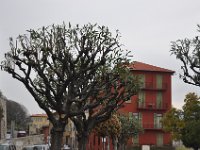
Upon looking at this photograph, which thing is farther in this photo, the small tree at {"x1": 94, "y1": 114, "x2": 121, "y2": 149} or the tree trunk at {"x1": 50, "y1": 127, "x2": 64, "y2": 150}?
the small tree at {"x1": 94, "y1": 114, "x2": 121, "y2": 149}

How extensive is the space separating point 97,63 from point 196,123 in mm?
43012

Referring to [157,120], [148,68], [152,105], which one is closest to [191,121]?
[157,120]

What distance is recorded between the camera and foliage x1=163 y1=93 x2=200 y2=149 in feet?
235

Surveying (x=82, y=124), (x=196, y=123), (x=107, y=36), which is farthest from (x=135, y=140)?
(x=107, y=36)

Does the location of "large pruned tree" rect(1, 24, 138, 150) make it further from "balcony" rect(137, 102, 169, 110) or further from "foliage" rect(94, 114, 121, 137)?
"balcony" rect(137, 102, 169, 110)

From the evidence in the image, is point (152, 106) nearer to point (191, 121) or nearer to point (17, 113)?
point (191, 121)

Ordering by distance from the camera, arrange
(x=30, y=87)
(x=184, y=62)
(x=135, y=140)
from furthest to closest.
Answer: (x=135, y=140) → (x=184, y=62) → (x=30, y=87)

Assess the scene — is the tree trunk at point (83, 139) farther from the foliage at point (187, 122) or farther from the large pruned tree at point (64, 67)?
the foliage at point (187, 122)

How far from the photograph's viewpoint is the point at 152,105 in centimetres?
9650

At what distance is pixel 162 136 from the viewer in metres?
95.0

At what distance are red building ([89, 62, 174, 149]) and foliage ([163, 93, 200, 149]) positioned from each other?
13.3 meters

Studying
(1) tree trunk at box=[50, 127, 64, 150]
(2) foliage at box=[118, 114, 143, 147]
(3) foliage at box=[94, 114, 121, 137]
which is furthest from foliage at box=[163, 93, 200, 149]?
(1) tree trunk at box=[50, 127, 64, 150]

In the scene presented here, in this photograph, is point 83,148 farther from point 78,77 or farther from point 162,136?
point 162,136

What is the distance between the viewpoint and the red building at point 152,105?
3723 inches
